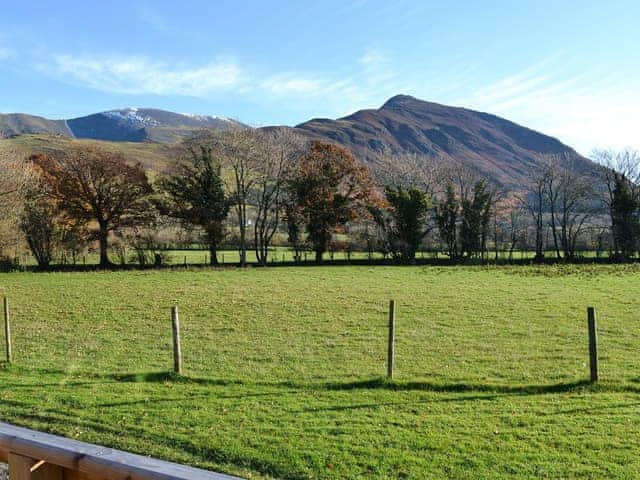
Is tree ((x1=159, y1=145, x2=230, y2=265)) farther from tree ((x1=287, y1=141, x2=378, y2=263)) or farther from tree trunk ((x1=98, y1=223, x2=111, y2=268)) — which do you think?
tree ((x1=287, y1=141, x2=378, y2=263))

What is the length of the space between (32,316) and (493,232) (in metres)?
49.2

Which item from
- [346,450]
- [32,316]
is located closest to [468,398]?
[346,450]

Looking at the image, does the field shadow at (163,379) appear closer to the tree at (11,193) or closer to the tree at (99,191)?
the tree at (11,193)

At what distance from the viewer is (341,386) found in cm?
1021

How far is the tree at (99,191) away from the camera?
47469 mm

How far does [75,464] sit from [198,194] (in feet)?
163

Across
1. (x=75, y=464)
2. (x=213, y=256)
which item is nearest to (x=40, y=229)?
(x=213, y=256)

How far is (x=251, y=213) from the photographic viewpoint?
233ft

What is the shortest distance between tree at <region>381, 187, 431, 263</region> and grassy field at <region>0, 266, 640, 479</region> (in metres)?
30.1

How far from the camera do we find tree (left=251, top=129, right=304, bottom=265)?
50.6m

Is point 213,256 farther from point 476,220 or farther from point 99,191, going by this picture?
point 476,220

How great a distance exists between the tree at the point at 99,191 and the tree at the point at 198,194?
8.68 ft

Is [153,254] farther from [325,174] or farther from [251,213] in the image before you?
[251,213]

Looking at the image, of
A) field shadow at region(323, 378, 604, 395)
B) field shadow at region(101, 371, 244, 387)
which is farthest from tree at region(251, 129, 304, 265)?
field shadow at region(323, 378, 604, 395)
